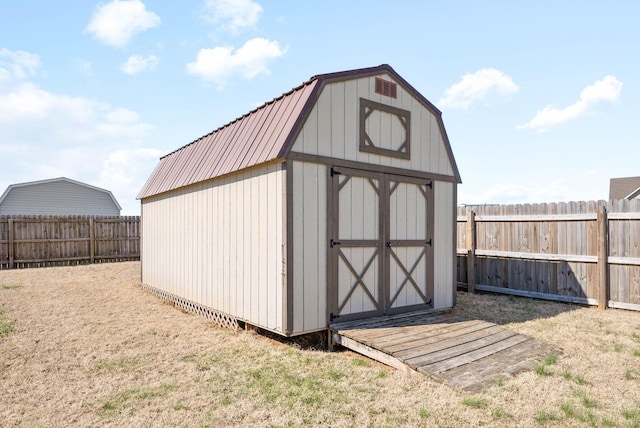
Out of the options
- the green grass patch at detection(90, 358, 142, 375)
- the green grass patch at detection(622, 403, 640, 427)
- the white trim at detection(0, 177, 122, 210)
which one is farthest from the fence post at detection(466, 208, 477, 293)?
the white trim at detection(0, 177, 122, 210)

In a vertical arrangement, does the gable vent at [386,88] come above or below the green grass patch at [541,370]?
above

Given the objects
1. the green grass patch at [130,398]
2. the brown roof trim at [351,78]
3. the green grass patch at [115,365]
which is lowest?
the green grass patch at [115,365]

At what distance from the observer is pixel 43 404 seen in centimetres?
397

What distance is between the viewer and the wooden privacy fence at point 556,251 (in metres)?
8.16

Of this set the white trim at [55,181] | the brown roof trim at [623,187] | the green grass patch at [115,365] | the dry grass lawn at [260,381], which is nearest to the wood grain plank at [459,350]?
the dry grass lawn at [260,381]

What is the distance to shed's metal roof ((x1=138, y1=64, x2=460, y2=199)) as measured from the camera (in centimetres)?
583

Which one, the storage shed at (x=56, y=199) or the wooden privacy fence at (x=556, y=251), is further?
the storage shed at (x=56, y=199)

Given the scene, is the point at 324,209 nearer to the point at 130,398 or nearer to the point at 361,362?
the point at 361,362

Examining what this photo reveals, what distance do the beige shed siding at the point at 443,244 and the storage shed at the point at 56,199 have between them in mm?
22210

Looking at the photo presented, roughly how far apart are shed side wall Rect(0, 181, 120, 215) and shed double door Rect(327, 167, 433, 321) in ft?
72.8

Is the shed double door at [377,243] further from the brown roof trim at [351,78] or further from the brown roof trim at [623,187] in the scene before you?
the brown roof trim at [623,187]

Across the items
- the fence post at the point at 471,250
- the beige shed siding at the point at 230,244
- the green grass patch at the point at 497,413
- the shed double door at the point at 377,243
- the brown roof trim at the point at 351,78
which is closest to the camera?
the green grass patch at the point at 497,413

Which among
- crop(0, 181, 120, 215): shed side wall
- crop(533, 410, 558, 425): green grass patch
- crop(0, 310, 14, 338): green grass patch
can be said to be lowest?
crop(0, 310, 14, 338): green grass patch

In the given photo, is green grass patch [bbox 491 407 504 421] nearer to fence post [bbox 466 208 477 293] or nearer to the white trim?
fence post [bbox 466 208 477 293]
